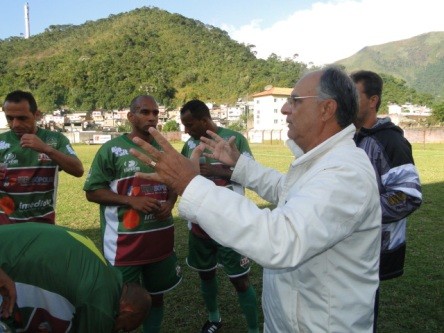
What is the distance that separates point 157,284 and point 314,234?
2.58 m

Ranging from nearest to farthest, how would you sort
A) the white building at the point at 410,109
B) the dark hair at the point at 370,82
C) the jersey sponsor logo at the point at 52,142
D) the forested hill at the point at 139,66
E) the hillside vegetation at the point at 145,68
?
the dark hair at the point at 370,82
the jersey sponsor logo at the point at 52,142
the white building at the point at 410,109
the hillside vegetation at the point at 145,68
the forested hill at the point at 139,66

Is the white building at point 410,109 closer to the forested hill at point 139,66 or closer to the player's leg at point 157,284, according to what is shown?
the forested hill at point 139,66

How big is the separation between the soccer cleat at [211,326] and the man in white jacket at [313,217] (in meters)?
2.14

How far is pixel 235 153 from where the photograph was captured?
9.55 feet

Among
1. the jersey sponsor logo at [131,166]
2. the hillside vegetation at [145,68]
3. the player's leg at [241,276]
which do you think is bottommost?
the player's leg at [241,276]

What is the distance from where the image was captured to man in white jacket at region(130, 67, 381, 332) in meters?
1.52

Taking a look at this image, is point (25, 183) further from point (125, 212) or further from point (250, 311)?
point (250, 311)

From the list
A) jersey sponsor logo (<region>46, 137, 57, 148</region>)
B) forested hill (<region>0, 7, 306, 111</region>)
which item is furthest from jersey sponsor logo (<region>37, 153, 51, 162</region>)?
forested hill (<region>0, 7, 306, 111</region>)

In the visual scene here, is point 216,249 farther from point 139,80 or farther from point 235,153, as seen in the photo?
point 139,80

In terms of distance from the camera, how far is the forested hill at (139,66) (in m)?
126

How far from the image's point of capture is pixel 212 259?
14.4ft

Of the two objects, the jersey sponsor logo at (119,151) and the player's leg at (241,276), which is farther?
the player's leg at (241,276)

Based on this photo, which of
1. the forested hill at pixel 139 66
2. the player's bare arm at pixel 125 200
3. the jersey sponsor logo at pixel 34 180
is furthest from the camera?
the forested hill at pixel 139 66

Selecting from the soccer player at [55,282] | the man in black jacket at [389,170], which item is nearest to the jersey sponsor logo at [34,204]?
the soccer player at [55,282]
